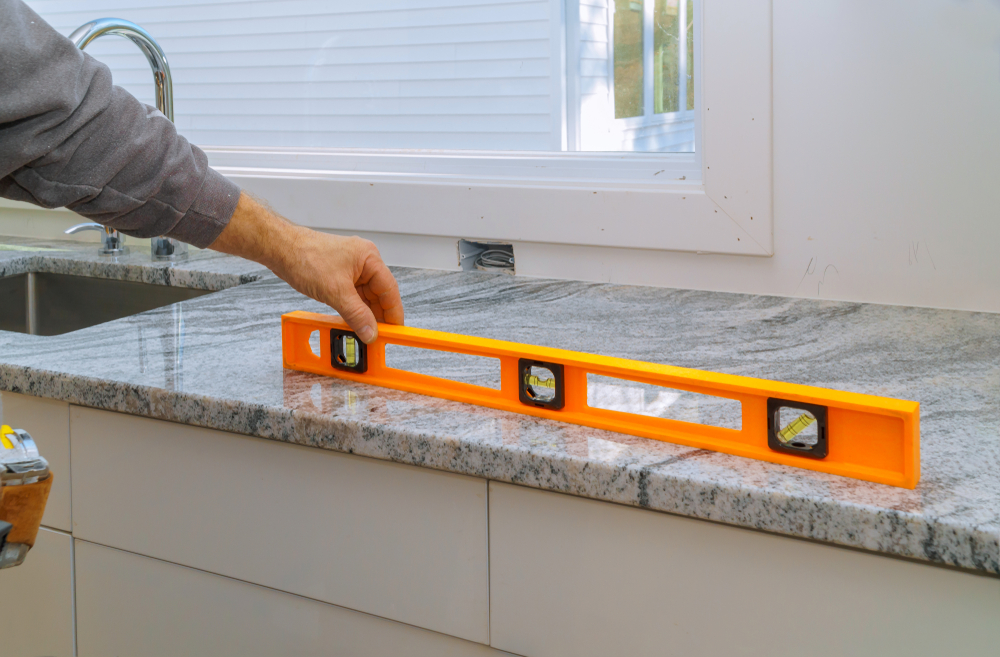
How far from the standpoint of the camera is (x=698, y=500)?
2.27 feet

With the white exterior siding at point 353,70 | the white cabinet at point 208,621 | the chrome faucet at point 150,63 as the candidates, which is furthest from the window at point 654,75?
the white cabinet at point 208,621

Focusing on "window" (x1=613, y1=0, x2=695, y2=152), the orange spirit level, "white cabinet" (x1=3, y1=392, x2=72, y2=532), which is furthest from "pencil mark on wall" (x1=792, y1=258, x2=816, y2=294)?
"white cabinet" (x1=3, y1=392, x2=72, y2=532)

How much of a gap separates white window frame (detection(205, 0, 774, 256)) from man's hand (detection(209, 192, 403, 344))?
0.53 meters

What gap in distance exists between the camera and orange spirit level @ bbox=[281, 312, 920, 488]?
669 millimetres

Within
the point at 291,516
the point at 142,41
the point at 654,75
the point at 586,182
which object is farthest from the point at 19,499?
the point at 142,41

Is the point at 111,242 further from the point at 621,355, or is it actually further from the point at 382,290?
the point at 621,355

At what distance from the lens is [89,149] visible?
2.71 ft

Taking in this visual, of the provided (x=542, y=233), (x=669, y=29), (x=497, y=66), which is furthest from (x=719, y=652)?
(x=497, y=66)

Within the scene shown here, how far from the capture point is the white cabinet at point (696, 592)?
2.14 ft

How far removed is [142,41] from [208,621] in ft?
3.60

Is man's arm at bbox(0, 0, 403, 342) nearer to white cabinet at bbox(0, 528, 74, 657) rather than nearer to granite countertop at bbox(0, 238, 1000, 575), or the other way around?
granite countertop at bbox(0, 238, 1000, 575)

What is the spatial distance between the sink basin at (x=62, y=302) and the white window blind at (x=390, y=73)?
0.39 m

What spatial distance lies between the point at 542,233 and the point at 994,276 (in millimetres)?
657

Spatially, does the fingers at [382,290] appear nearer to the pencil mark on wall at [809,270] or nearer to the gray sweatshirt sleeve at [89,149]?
the gray sweatshirt sleeve at [89,149]
